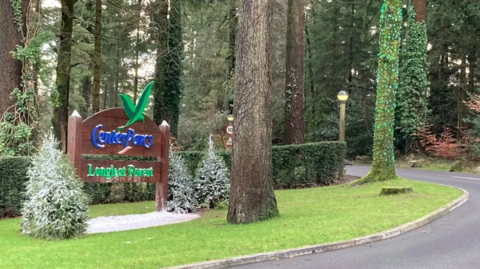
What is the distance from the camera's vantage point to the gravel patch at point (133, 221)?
370 inches

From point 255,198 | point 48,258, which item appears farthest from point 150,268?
point 255,198

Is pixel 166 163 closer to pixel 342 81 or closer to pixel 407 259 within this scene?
pixel 407 259

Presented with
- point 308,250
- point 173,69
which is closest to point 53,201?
point 308,250

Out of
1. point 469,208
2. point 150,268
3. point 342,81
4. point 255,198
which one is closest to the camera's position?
point 150,268

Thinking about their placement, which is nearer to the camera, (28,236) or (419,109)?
(28,236)

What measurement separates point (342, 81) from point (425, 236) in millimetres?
30250

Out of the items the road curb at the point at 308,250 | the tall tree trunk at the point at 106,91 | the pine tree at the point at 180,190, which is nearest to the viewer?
the road curb at the point at 308,250

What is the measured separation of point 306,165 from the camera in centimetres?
1666

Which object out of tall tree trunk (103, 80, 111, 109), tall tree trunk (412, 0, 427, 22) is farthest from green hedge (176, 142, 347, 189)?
tall tree trunk (103, 80, 111, 109)

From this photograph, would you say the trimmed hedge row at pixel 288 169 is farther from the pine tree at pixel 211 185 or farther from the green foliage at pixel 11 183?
the green foliage at pixel 11 183

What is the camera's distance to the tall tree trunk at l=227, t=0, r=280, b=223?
8.88m

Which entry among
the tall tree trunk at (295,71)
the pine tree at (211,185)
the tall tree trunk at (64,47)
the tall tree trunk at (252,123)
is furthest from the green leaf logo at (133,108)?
the tall tree trunk at (295,71)

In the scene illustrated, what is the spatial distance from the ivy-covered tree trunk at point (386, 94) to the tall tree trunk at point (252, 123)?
7.06 m

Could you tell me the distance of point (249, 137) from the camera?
8914 mm
